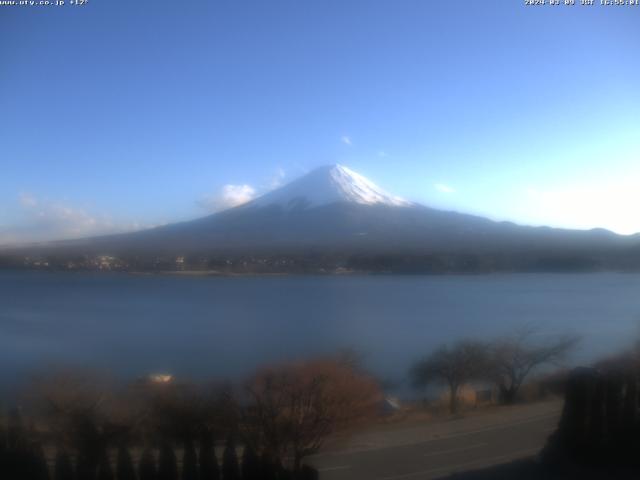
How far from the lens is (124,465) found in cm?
199

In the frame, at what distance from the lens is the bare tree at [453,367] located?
7.73ft

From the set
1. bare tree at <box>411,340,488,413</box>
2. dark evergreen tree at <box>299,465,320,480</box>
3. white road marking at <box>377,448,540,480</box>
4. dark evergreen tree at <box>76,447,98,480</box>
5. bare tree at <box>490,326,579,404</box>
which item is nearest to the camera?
dark evergreen tree at <box>76,447,98,480</box>

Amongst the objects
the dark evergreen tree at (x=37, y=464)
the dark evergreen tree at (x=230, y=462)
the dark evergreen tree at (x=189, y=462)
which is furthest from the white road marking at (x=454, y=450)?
the dark evergreen tree at (x=37, y=464)

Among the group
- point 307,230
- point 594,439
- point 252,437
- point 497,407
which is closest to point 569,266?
point 594,439

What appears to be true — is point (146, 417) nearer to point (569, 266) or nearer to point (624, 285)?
point (569, 266)

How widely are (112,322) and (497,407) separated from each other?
1921mm

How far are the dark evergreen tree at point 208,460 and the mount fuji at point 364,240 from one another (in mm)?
1082

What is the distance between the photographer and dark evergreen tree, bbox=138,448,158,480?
6.55ft

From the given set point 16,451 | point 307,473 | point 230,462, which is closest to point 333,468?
point 307,473

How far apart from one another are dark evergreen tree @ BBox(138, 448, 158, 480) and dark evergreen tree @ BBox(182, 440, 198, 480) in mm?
109

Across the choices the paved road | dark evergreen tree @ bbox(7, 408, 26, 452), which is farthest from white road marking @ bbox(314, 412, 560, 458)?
dark evergreen tree @ bbox(7, 408, 26, 452)

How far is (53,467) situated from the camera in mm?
2002

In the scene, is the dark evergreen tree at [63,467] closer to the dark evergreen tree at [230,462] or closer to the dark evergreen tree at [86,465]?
the dark evergreen tree at [86,465]

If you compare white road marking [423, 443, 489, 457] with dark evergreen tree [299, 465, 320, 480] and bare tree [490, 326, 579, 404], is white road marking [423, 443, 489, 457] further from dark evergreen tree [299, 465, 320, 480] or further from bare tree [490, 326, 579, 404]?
dark evergreen tree [299, 465, 320, 480]
